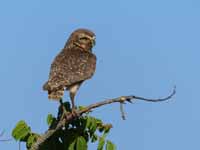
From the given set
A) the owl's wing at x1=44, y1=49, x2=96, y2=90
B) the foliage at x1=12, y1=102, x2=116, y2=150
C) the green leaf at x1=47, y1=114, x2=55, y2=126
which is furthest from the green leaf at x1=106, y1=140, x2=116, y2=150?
the owl's wing at x1=44, y1=49, x2=96, y2=90

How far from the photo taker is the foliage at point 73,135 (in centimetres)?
556

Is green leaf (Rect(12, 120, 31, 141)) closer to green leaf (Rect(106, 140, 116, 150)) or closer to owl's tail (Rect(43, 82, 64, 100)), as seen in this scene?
green leaf (Rect(106, 140, 116, 150))

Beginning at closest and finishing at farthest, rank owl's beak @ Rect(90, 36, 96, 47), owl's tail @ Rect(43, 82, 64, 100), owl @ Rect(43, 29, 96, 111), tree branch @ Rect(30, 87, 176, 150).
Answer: tree branch @ Rect(30, 87, 176, 150)
owl's tail @ Rect(43, 82, 64, 100)
owl @ Rect(43, 29, 96, 111)
owl's beak @ Rect(90, 36, 96, 47)

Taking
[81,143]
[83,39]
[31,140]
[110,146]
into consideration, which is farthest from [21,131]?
[83,39]

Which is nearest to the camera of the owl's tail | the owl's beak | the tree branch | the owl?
the tree branch

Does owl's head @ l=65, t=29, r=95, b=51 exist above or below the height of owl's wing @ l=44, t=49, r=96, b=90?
above

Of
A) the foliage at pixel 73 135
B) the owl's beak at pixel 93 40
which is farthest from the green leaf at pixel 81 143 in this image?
the owl's beak at pixel 93 40

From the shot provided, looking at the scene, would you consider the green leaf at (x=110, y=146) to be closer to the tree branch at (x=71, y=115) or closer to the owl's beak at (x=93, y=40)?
the tree branch at (x=71, y=115)

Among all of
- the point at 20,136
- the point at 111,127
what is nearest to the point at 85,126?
the point at 111,127

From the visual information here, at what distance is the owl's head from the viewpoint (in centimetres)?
869

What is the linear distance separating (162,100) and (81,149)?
1.17 metres

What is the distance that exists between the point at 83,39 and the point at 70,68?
1.18m

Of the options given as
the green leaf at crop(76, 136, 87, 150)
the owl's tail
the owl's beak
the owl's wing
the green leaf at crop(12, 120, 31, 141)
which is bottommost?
the green leaf at crop(76, 136, 87, 150)

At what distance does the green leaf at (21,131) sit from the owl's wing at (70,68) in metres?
1.30
